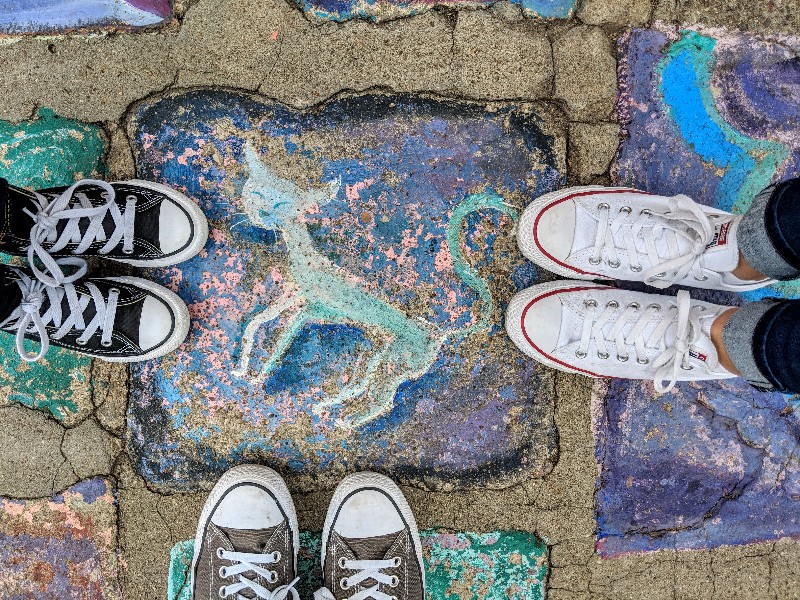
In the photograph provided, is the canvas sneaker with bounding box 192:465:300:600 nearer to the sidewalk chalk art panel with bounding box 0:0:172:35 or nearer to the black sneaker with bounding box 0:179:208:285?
the black sneaker with bounding box 0:179:208:285

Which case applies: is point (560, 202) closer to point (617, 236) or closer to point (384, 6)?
point (617, 236)

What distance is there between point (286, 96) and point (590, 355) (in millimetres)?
1195

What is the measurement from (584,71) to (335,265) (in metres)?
0.97

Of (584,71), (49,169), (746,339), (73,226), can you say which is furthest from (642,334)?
(49,169)

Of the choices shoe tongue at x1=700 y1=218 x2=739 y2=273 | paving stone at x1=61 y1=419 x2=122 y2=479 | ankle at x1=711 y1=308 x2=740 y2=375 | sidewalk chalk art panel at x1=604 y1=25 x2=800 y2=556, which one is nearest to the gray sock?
ankle at x1=711 y1=308 x2=740 y2=375

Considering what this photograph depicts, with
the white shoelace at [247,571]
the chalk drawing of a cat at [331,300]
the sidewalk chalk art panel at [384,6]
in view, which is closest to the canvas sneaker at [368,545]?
the white shoelace at [247,571]

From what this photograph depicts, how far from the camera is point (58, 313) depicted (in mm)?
1525

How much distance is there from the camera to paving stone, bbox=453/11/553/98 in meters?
1.64

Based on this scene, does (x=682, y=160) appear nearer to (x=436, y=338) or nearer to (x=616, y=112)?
(x=616, y=112)

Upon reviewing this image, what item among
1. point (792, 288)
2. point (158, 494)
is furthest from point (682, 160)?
point (158, 494)

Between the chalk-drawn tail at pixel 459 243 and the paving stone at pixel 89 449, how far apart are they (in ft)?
3.79

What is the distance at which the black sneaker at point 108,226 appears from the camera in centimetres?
148

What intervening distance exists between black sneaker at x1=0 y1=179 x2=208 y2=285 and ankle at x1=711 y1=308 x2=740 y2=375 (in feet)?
4.86

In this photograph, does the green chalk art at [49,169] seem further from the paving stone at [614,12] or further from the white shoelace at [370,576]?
the paving stone at [614,12]
